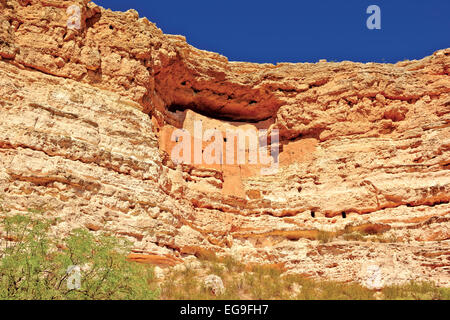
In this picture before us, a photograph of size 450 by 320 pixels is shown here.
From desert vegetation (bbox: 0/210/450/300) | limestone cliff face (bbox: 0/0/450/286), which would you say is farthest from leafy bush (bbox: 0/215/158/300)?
limestone cliff face (bbox: 0/0/450/286)

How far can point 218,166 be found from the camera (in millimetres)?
19469

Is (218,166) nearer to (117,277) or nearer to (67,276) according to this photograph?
(117,277)

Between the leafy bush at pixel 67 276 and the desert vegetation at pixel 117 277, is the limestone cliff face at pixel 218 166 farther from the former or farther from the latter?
the leafy bush at pixel 67 276

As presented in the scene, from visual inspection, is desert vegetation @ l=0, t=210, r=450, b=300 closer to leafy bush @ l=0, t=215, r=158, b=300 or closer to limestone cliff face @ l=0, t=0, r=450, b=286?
leafy bush @ l=0, t=215, r=158, b=300

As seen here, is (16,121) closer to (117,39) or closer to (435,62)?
(117,39)

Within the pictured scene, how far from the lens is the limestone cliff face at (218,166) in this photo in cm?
1359

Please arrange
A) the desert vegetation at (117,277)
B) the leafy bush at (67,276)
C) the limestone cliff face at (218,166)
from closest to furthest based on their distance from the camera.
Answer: the leafy bush at (67,276), the desert vegetation at (117,277), the limestone cliff face at (218,166)

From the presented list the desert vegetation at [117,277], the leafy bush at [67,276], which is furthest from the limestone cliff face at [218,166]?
the leafy bush at [67,276]

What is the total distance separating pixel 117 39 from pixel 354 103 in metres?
10.1

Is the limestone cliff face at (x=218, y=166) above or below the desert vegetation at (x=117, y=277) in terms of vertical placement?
above

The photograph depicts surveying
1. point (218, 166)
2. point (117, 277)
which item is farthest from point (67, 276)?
point (218, 166)

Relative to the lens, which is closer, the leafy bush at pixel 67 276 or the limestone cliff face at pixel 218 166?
the leafy bush at pixel 67 276

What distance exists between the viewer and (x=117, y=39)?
60.3 ft
